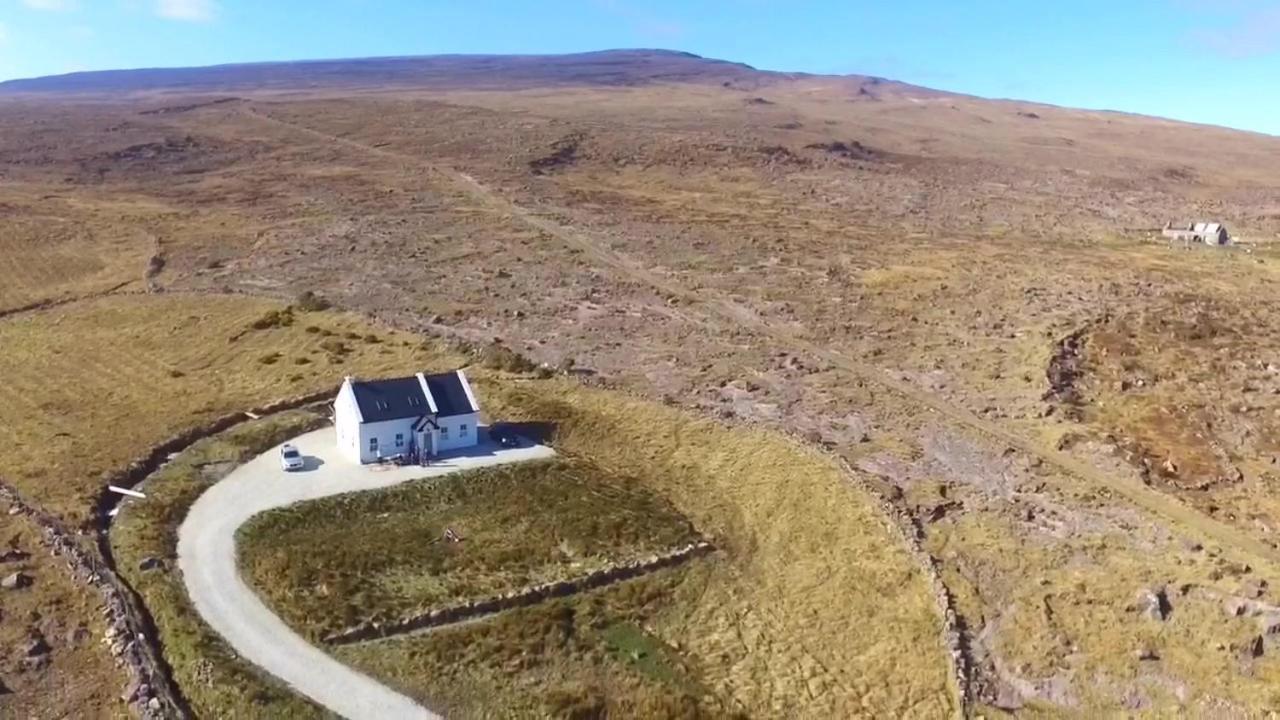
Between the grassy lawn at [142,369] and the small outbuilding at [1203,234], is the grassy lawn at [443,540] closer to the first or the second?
the grassy lawn at [142,369]

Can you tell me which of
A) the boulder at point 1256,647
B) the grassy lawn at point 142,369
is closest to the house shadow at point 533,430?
the grassy lawn at point 142,369

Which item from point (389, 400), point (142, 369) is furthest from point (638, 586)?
point (142, 369)

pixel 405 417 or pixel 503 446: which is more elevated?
pixel 405 417

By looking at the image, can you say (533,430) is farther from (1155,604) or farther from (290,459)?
(1155,604)

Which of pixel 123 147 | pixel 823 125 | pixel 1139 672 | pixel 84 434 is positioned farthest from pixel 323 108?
pixel 1139 672

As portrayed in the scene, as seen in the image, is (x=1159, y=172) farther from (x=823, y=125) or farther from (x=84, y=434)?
(x=84, y=434)

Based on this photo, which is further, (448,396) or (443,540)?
(448,396)
